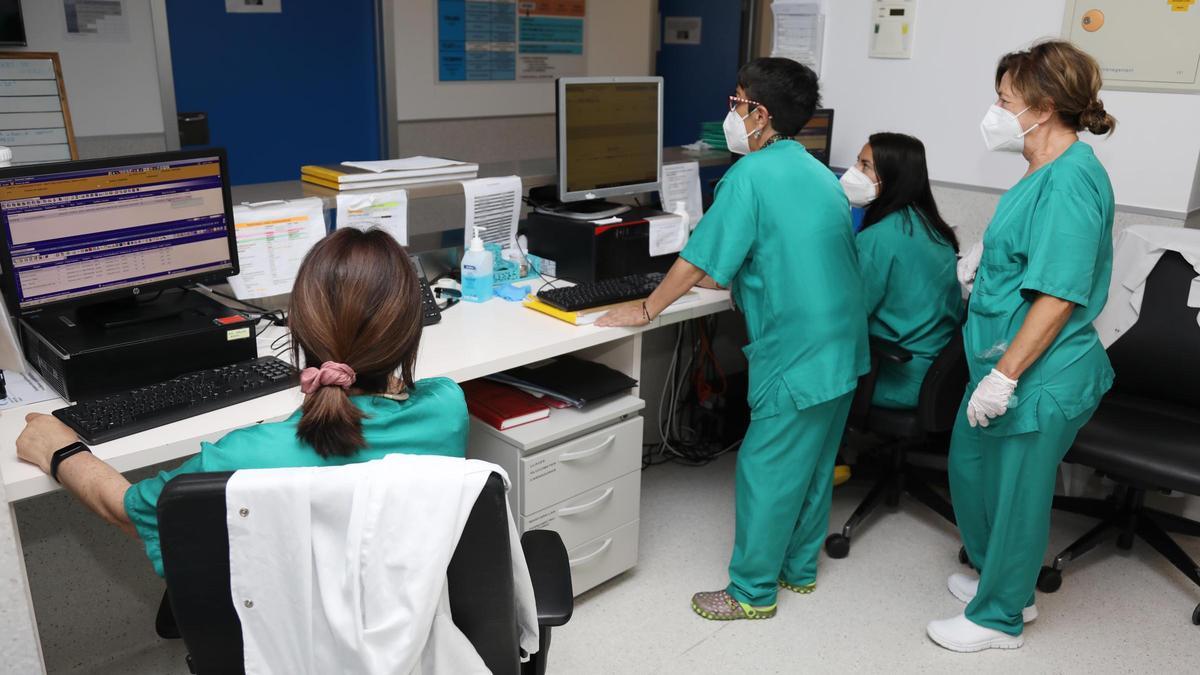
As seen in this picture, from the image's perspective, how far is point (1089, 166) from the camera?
1906 mm

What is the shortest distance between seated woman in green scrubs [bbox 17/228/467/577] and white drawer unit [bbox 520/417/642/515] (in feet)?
2.83

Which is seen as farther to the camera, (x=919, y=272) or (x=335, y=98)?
(x=335, y=98)

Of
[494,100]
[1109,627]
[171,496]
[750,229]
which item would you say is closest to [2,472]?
[171,496]

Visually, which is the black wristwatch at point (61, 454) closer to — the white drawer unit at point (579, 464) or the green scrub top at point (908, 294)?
the white drawer unit at point (579, 464)

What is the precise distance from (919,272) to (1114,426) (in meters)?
0.63

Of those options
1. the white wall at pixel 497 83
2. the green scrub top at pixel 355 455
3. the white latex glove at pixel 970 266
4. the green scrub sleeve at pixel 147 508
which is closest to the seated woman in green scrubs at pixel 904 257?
the white latex glove at pixel 970 266

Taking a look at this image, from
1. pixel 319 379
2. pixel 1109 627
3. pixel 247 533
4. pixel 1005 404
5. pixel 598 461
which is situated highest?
pixel 319 379

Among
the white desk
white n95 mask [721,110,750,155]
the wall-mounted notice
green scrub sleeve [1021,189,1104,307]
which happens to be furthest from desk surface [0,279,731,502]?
the wall-mounted notice

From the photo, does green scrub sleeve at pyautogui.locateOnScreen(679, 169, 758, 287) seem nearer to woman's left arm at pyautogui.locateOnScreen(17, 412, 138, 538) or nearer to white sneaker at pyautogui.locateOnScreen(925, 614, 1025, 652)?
white sneaker at pyautogui.locateOnScreen(925, 614, 1025, 652)

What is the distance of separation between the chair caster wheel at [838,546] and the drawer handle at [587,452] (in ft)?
2.49

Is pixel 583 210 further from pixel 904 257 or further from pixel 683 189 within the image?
pixel 904 257

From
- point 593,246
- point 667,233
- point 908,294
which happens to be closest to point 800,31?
point 667,233

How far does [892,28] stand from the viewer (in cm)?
302

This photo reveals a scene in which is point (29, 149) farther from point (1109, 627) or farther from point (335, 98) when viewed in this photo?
point (1109, 627)
